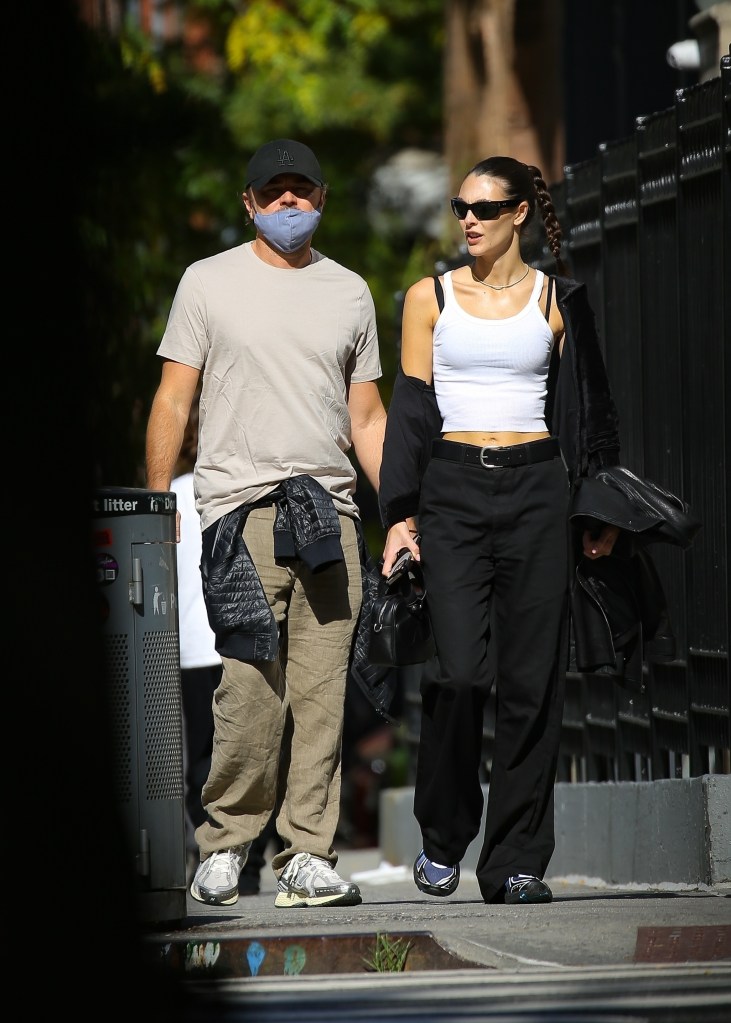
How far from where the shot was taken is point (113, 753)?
5230 millimetres

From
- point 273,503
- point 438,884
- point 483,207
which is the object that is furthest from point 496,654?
point 483,207

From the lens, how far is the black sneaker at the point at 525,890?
580 centimetres

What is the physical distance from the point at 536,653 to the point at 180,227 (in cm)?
1479

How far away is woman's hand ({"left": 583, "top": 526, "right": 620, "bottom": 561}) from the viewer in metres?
5.92

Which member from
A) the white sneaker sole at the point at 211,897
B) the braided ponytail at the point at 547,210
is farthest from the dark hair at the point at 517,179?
the white sneaker sole at the point at 211,897

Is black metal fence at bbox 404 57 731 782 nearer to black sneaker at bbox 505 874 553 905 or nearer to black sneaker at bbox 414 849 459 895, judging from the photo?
black sneaker at bbox 505 874 553 905

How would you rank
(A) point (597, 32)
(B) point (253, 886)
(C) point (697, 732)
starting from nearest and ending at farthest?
(C) point (697, 732) → (B) point (253, 886) → (A) point (597, 32)

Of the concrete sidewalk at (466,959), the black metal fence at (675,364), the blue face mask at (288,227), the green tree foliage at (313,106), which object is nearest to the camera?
the concrete sidewalk at (466,959)

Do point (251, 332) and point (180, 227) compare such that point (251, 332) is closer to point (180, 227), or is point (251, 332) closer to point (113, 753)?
point (113, 753)

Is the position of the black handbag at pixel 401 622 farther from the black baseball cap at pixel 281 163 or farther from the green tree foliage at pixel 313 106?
the green tree foliage at pixel 313 106

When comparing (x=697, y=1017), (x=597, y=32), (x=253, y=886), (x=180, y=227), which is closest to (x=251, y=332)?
(x=697, y=1017)

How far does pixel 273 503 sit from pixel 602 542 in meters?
1.02

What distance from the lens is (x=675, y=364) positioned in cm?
702

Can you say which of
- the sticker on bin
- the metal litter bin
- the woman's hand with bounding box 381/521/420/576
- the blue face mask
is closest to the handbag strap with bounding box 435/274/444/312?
the blue face mask
